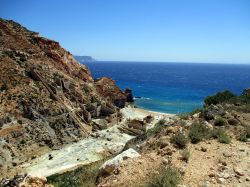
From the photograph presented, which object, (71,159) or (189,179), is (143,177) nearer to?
(189,179)

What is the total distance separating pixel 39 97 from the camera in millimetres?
51844

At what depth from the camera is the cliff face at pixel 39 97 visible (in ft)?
145

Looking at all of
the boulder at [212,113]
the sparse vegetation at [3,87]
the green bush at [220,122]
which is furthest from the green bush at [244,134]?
the sparse vegetation at [3,87]

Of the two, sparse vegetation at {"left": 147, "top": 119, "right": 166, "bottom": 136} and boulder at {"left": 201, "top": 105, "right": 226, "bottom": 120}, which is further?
sparse vegetation at {"left": 147, "top": 119, "right": 166, "bottom": 136}

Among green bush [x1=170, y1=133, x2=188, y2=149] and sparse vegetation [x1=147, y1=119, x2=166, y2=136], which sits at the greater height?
green bush [x1=170, y1=133, x2=188, y2=149]

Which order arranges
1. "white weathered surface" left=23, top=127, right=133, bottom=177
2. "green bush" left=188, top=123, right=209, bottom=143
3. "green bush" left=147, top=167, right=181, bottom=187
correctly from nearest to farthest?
1. "green bush" left=147, top=167, right=181, bottom=187
2. "green bush" left=188, top=123, right=209, bottom=143
3. "white weathered surface" left=23, top=127, right=133, bottom=177

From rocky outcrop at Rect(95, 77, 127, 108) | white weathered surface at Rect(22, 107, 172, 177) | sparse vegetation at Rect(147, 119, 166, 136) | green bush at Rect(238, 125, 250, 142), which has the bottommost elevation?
white weathered surface at Rect(22, 107, 172, 177)

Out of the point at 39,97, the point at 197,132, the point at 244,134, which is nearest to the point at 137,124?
the point at 39,97

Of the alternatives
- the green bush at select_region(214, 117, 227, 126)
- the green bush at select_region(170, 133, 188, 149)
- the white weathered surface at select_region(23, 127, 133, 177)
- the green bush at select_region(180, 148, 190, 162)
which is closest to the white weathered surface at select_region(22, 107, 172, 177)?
the white weathered surface at select_region(23, 127, 133, 177)

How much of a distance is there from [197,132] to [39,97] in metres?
42.0

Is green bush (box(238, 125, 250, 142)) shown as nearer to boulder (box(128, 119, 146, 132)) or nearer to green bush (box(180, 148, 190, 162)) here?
green bush (box(180, 148, 190, 162))

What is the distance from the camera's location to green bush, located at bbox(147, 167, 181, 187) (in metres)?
9.41

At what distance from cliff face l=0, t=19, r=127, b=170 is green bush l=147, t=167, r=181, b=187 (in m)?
33.4

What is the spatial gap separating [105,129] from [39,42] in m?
27.1
